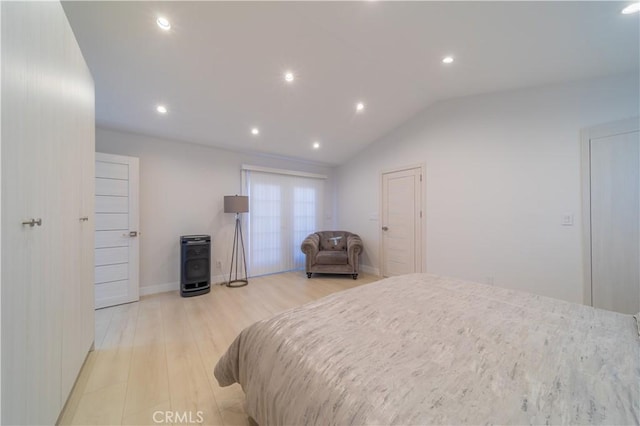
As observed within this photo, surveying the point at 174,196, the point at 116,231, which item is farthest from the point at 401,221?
the point at 116,231

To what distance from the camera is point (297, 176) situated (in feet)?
15.4

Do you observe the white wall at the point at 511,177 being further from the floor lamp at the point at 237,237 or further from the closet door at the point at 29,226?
the closet door at the point at 29,226

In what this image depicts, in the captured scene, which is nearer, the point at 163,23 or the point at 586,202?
the point at 163,23

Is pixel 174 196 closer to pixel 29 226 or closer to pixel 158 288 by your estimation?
pixel 158 288

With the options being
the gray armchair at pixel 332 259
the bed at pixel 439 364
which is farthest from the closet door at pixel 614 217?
the gray armchair at pixel 332 259

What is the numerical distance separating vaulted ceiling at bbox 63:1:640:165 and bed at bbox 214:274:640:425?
81.9 inches

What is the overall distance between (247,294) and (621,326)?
340 cm

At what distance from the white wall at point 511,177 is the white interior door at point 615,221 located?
125 millimetres

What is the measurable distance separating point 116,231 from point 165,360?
1942mm

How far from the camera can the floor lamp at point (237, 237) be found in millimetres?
3627

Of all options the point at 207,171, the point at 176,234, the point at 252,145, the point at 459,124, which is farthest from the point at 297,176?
the point at 459,124

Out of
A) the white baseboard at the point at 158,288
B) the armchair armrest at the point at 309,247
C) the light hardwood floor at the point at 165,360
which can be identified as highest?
the armchair armrest at the point at 309,247

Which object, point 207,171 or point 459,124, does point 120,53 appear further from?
point 459,124

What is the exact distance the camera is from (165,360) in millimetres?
1821
